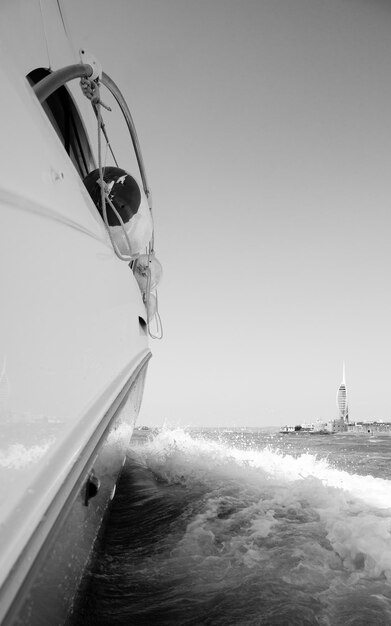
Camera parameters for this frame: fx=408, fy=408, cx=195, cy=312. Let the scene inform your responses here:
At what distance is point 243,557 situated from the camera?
2539mm

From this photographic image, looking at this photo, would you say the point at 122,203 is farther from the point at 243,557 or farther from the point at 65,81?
the point at 243,557

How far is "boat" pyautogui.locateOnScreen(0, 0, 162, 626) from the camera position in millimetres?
1017

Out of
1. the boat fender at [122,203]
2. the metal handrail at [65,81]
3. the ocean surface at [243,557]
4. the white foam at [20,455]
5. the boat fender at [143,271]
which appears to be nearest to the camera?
the white foam at [20,455]

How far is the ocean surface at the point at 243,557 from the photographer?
200 cm

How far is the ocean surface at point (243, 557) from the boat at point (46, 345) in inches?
21.0

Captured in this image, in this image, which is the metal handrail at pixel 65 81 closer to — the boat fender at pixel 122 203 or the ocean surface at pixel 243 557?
the boat fender at pixel 122 203

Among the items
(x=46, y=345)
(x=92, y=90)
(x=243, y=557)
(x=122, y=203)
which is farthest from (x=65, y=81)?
(x=243, y=557)

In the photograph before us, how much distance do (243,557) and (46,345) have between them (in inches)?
82.1

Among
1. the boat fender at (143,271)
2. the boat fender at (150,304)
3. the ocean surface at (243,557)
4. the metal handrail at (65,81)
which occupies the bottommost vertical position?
the ocean surface at (243,557)

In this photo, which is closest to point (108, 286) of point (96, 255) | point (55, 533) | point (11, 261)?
point (96, 255)

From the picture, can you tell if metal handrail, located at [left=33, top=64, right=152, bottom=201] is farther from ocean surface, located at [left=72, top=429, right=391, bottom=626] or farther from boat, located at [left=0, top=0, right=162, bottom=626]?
ocean surface, located at [left=72, top=429, right=391, bottom=626]

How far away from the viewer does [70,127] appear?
3.15 m

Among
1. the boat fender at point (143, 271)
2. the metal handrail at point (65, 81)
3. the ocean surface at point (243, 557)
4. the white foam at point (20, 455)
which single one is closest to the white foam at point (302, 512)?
the ocean surface at point (243, 557)

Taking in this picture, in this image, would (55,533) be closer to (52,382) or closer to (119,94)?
(52,382)
